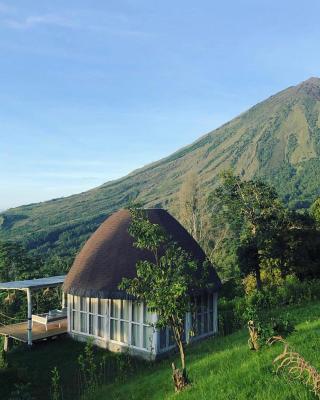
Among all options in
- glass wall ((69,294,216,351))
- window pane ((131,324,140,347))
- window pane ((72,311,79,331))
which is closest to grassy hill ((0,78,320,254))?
window pane ((72,311,79,331))

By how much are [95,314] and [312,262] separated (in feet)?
45.6

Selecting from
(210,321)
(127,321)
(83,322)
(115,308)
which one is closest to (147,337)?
Answer: (127,321)

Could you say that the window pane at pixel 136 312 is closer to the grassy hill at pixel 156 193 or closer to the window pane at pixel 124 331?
the window pane at pixel 124 331

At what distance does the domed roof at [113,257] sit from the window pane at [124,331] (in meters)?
1.49

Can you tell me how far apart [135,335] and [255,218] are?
1510 centimetres

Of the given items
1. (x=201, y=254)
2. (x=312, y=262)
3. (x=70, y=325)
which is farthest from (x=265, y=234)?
(x=70, y=325)

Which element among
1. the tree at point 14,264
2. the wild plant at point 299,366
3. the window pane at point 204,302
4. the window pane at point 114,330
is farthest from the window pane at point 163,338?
the tree at point 14,264

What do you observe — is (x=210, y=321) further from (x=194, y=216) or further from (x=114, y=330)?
(x=194, y=216)

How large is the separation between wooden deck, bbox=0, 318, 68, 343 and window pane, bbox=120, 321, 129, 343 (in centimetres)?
387

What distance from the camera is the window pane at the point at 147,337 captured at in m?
16.7

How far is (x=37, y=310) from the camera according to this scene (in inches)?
1318

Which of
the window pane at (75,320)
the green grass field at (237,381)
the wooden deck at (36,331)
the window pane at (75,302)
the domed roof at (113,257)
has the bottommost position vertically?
the wooden deck at (36,331)

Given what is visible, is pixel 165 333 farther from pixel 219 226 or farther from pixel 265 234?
pixel 219 226

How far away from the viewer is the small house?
17.1m
